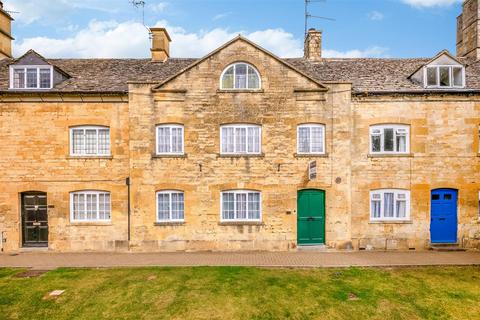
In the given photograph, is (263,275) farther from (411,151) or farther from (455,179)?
→ (455,179)

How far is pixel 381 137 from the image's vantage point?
15.1 meters

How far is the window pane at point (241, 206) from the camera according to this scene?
582 inches

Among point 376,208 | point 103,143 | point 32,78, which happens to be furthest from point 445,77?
point 32,78

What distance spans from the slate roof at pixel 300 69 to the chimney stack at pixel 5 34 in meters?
1.17

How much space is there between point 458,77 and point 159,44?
1723 cm

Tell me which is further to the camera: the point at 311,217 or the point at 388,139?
the point at 388,139

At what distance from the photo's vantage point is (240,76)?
1480 centimetres

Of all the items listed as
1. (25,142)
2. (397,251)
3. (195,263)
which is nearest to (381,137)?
(397,251)

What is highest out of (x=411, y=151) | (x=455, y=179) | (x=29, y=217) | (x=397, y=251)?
(x=411, y=151)

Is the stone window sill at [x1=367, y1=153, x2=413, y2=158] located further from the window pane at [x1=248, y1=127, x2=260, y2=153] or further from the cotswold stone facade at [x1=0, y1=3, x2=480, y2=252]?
the window pane at [x1=248, y1=127, x2=260, y2=153]

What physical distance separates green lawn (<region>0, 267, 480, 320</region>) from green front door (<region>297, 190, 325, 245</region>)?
3.06 meters

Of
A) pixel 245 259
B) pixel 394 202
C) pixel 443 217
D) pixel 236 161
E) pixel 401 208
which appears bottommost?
pixel 245 259

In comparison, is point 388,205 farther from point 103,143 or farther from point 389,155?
point 103,143

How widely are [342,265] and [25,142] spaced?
53.6 ft
